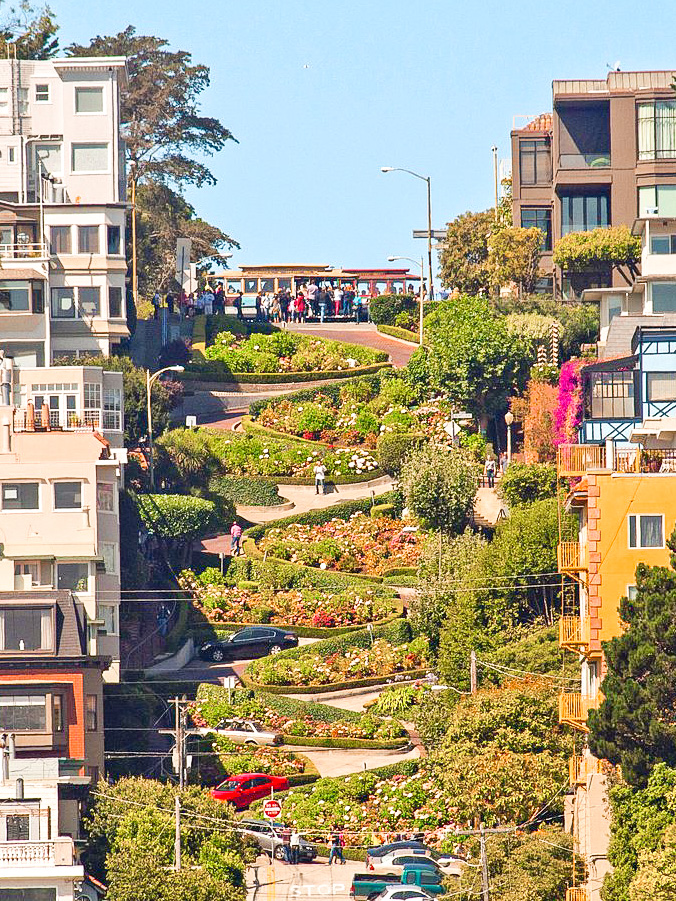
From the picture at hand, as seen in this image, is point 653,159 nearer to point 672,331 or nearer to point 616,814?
point 672,331

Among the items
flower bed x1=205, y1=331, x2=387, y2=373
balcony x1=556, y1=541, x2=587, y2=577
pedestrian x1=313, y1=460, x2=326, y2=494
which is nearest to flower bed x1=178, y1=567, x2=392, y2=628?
pedestrian x1=313, y1=460, x2=326, y2=494

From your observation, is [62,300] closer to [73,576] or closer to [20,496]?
[20,496]

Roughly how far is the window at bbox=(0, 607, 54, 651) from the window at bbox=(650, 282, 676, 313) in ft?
141

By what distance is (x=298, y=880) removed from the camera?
84500mm

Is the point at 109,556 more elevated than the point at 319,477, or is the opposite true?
the point at 319,477

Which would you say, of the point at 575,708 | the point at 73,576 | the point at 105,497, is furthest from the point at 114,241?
the point at 575,708

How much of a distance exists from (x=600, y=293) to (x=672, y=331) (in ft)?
72.0

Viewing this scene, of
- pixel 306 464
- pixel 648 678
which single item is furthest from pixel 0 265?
pixel 648 678

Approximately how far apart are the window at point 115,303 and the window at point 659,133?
97.5ft

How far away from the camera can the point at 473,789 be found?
84438 mm

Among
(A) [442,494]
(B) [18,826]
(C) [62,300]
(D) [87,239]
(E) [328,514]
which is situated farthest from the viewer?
(D) [87,239]

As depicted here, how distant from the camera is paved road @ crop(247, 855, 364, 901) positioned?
3270 inches

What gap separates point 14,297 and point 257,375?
20.1 meters

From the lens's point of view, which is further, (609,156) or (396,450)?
(609,156)
